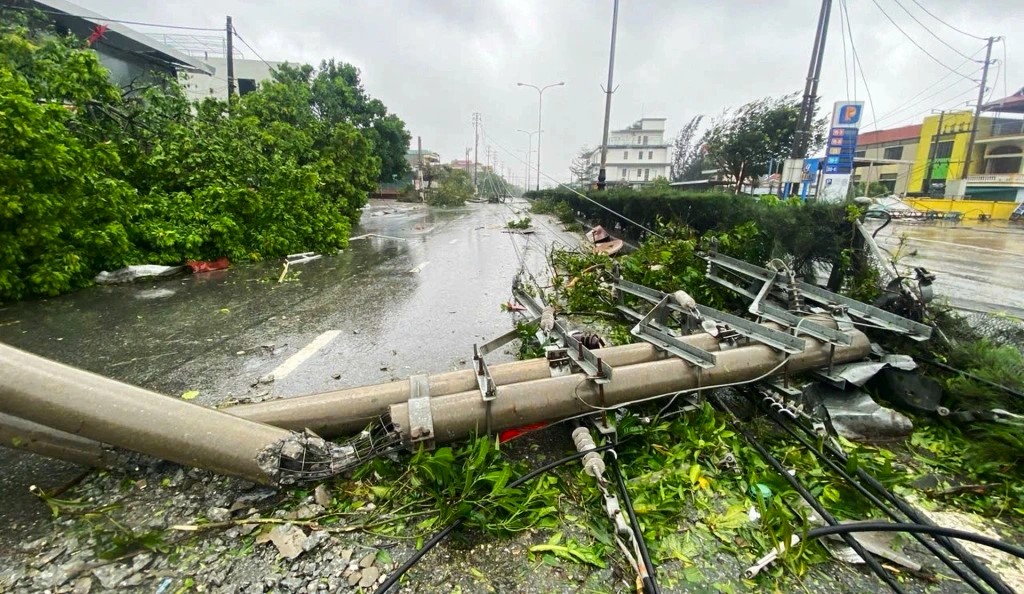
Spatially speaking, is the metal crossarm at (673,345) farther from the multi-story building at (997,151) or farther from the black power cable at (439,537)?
the multi-story building at (997,151)

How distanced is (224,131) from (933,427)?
1140 cm

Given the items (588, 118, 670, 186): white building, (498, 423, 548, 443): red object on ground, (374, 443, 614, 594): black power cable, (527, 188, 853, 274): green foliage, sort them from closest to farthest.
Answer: (374, 443, 614, 594): black power cable < (498, 423, 548, 443): red object on ground < (527, 188, 853, 274): green foliage < (588, 118, 670, 186): white building

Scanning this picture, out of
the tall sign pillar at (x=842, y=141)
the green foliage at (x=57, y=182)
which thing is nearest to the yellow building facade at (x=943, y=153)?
the tall sign pillar at (x=842, y=141)

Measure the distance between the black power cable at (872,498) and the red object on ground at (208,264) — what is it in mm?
8757

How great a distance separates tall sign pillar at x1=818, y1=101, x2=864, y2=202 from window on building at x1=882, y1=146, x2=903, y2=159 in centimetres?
4112

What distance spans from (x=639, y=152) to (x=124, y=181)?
259 ft

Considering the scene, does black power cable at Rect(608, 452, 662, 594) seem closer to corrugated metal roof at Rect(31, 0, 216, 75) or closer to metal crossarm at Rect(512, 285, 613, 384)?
metal crossarm at Rect(512, 285, 613, 384)

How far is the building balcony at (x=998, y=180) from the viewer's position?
32406 mm

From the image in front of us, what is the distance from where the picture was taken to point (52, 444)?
2.16m

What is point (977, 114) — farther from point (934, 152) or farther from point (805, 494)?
point (805, 494)

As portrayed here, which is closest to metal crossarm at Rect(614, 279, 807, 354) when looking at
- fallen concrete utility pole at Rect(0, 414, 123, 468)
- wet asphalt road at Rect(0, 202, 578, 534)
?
wet asphalt road at Rect(0, 202, 578, 534)

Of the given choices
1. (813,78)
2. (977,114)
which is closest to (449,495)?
(813,78)

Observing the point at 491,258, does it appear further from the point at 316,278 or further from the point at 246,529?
the point at 246,529

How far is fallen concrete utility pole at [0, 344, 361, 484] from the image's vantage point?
184cm
